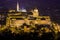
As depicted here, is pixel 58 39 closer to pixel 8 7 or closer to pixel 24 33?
pixel 24 33

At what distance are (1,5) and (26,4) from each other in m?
2.33

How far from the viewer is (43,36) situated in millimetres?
4383

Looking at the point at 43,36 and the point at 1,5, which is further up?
the point at 1,5

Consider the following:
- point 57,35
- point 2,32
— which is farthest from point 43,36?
point 2,32

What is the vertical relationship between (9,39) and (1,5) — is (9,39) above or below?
below

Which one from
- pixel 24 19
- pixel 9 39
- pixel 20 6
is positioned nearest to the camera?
pixel 9 39

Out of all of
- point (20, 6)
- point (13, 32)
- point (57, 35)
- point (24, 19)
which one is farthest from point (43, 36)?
point (20, 6)

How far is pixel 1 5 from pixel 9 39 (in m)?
10.0

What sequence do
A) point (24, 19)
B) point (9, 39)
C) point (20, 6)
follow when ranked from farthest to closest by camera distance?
point (20, 6), point (24, 19), point (9, 39)

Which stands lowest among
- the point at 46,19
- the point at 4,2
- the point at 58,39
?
the point at 58,39

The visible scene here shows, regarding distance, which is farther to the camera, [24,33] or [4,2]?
[4,2]

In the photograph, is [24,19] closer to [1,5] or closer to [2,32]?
[2,32]

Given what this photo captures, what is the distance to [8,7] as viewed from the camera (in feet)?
45.8

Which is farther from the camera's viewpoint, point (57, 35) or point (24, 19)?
point (24, 19)
